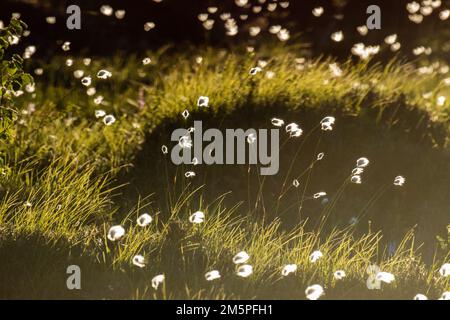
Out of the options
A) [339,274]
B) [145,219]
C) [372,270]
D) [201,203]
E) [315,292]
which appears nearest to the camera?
[315,292]

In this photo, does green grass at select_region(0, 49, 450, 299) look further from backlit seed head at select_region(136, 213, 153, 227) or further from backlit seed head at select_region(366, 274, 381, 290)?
backlit seed head at select_region(136, 213, 153, 227)

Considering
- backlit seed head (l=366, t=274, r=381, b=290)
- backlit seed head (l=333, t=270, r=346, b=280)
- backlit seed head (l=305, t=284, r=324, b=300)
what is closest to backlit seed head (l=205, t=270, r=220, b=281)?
→ backlit seed head (l=305, t=284, r=324, b=300)

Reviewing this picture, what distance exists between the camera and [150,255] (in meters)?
6.02

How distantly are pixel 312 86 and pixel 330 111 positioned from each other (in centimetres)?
45

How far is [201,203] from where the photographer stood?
7102 mm

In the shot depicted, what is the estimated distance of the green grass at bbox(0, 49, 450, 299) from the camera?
564 cm

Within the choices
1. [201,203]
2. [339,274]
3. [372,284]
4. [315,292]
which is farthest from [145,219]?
[201,203]

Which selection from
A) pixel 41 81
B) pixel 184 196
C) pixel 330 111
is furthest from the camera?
pixel 41 81

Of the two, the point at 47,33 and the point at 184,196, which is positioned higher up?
the point at 47,33

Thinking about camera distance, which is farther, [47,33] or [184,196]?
[47,33]

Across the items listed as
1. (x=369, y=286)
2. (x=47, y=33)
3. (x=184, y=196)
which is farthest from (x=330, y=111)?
(x=47, y=33)

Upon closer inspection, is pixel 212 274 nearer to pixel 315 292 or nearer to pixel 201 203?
pixel 315 292

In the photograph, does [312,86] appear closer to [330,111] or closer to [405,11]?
[330,111]
